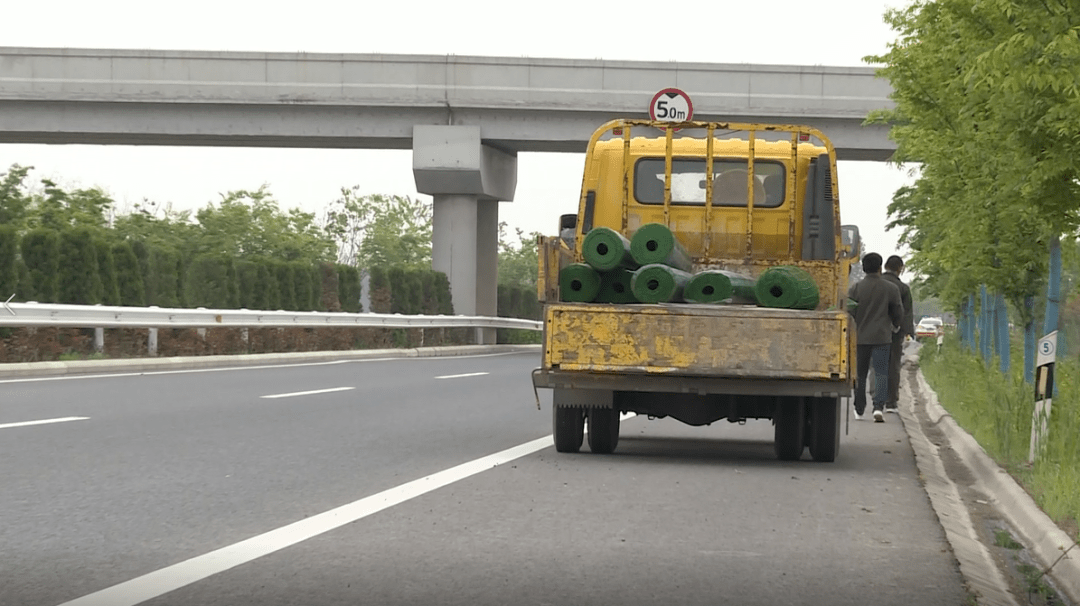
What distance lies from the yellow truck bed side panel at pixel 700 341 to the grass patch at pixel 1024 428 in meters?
1.52

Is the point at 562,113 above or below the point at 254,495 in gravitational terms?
above

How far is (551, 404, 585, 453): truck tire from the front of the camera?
1110 cm

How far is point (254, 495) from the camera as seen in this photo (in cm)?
830

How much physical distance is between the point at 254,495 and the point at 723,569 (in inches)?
119

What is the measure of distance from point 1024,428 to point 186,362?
1447 centimetres

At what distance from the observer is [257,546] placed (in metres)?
6.67

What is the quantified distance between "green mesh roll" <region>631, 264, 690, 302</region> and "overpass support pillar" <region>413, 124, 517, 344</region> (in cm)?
2860

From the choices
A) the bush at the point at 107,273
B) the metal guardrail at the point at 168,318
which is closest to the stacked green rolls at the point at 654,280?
the metal guardrail at the point at 168,318

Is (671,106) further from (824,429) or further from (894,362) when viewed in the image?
(824,429)

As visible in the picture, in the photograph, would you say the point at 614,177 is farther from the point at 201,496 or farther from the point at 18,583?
the point at 18,583

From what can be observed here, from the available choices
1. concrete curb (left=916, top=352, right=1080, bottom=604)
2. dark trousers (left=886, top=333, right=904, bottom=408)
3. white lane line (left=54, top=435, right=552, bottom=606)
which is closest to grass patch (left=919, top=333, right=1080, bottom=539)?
concrete curb (left=916, top=352, right=1080, bottom=604)

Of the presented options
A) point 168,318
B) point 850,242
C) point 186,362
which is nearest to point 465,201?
point 168,318

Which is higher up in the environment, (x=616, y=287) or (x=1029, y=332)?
(x=616, y=287)

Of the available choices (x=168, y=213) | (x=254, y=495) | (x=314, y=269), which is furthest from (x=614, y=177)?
(x=168, y=213)
